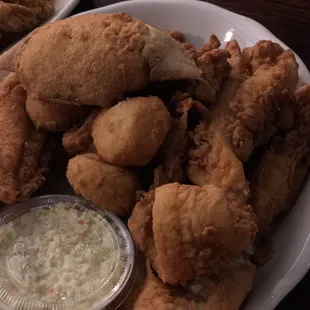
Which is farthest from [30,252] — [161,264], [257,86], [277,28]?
[277,28]

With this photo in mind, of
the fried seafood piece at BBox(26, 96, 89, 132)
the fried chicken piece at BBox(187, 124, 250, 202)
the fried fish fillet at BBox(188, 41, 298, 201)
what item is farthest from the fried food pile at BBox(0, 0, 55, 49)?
the fried chicken piece at BBox(187, 124, 250, 202)

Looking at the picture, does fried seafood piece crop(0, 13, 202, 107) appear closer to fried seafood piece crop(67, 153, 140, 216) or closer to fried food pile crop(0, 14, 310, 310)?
fried food pile crop(0, 14, 310, 310)

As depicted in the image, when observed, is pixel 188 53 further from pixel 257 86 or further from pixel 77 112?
pixel 77 112

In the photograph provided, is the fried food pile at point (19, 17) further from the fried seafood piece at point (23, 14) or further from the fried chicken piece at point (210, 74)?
the fried chicken piece at point (210, 74)

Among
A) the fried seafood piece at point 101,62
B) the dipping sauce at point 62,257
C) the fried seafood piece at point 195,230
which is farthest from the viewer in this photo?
the fried seafood piece at point 101,62

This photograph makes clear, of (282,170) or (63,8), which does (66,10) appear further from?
(282,170)

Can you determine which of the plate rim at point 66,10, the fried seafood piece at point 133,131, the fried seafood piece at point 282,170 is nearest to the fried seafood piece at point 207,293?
the fried seafood piece at point 282,170
